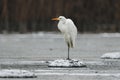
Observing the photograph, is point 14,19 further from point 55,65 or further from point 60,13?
point 55,65

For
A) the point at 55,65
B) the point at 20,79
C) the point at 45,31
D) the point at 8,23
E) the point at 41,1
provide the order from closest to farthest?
the point at 20,79 → the point at 55,65 → the point at 45,31 → the point at 8,23 → the point at 41,1

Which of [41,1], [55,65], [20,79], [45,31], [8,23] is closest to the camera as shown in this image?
[20,79]

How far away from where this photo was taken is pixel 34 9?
225 ft

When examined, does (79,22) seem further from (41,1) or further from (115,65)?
(115,65)

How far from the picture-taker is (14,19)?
219 feet

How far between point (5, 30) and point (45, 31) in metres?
3.94

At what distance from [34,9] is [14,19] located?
120 inches

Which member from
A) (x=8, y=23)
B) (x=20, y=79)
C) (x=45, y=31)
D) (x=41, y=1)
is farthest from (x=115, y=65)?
(x=41, y=1)

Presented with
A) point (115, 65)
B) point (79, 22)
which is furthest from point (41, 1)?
point (115, 65)

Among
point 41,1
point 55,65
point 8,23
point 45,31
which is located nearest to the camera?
point 55,65

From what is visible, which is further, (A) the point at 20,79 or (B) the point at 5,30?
(B) the point at 5,30

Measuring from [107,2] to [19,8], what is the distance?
10252 millimetres

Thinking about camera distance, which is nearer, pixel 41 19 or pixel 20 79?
pixel 20 79

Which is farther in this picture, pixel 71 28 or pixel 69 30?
pixel 69 30
